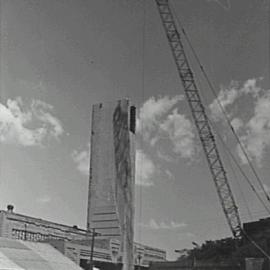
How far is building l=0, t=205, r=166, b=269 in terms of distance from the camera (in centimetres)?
7300

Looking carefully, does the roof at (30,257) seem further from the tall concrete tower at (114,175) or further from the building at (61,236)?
the tall concrete tower at (114,175)

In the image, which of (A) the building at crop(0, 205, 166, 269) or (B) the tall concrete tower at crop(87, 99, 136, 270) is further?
(B) the tall concrete tower at crop(87, 99, 136, 270)

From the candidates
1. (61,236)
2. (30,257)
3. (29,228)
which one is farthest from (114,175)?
(30,257)

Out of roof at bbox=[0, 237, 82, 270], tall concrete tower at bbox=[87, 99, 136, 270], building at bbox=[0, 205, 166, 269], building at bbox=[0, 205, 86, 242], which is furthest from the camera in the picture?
tall concrete tower at bbox=[87, 99, 136, 270]

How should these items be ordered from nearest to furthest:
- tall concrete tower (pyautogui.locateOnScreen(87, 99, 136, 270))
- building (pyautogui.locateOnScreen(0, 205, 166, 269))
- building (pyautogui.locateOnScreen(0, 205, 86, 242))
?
building (pyautogui.locateOnScreen(0, 205, 166, 269)) → building (pyautogui.locateOnScreen(0, 205, 86, 242)) → tall concrete tower (pyautogui.locateOnScreen(87, 99, 136, 270))

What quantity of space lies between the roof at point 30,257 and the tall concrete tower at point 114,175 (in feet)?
112

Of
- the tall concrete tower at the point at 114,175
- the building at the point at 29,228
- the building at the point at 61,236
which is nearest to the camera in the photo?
the building at the point at 61,236

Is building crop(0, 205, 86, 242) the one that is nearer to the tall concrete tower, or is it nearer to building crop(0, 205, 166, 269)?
building crop(0, 205, 166, 269)

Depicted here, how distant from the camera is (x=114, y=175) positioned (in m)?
105

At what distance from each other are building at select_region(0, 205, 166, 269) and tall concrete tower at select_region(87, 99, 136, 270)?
6.87 metres

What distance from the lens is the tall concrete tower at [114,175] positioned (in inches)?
4107

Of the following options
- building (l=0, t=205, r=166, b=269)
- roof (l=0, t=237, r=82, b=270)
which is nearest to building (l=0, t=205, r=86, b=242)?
building (l=0, t=205, r=166, b=269)

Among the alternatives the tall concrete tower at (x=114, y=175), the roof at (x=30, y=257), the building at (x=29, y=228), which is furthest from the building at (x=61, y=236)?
the tall concrete tower at (x=114, y=175)

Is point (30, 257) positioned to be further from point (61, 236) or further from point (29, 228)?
point (61, 236)
